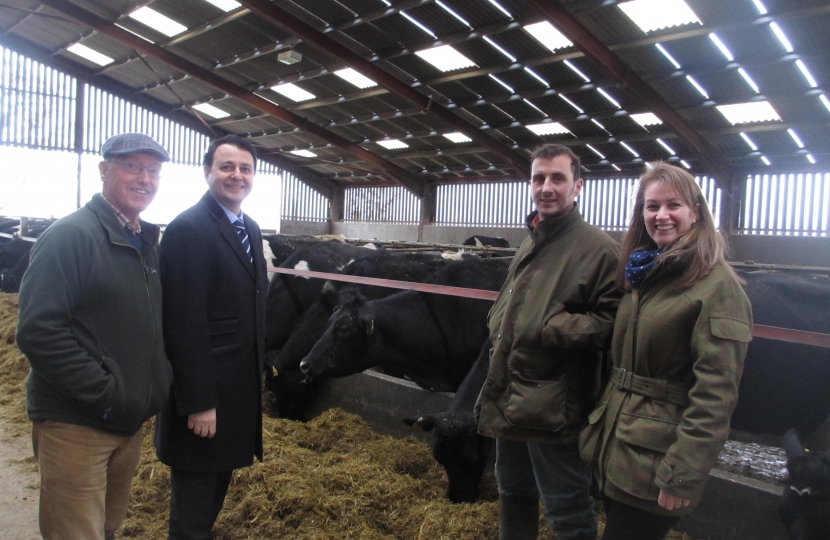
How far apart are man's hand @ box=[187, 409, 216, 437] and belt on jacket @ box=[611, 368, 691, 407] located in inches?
56.1

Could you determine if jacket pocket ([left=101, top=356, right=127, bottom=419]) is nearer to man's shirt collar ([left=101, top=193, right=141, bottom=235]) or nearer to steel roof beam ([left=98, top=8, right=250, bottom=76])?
man's shirt collar ([left=101, top=193, right=141, bottom=235])

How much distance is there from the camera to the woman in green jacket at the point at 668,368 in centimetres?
165

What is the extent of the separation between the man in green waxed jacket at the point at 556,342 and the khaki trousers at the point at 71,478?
1.32 meters

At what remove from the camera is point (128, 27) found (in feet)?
48.4

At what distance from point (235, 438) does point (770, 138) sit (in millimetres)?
12378

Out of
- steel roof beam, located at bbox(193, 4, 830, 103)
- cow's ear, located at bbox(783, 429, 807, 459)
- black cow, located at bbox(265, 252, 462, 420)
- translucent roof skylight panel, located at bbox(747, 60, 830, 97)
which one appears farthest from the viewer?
translucent roof skylight panel, located at bbox(747, 60, 830, 97)

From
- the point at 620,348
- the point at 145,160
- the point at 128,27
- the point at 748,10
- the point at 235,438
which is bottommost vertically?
the point at 235,438

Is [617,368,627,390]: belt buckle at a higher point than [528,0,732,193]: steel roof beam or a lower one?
lower

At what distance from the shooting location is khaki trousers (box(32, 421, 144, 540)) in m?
1.97

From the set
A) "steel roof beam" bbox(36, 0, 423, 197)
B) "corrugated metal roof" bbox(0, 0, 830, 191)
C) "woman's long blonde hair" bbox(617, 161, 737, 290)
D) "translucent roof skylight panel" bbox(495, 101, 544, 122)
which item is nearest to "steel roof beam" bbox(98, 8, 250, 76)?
"corrugated metal roof" bbox(0, 0, 830, 191)

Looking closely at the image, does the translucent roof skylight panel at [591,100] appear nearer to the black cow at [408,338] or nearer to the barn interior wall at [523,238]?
the barn interior wall at [523,238]

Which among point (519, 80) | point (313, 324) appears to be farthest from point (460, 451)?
point (519, 80)

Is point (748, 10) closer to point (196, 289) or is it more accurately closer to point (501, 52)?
point (501, 52)

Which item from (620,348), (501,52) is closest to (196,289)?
(620,348)
